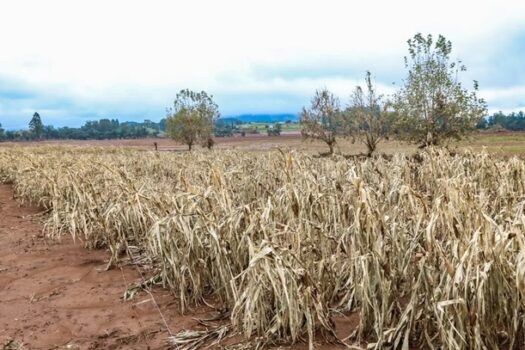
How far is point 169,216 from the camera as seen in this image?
4.73 metres

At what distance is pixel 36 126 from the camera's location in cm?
10794

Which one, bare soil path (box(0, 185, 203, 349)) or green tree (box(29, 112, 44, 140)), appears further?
green tree (box(29, 112, 44, 140))

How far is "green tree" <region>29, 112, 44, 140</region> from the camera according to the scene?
351ft

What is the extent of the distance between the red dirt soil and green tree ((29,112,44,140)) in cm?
11179

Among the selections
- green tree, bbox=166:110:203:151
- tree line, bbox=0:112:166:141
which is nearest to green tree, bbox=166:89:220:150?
green tree, bbox=166:110:203:151

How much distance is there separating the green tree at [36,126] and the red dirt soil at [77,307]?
112 m

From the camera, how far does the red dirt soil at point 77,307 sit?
13.5 ft

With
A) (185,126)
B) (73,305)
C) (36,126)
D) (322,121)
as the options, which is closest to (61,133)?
(36,126)

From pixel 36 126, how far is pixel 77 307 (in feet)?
378

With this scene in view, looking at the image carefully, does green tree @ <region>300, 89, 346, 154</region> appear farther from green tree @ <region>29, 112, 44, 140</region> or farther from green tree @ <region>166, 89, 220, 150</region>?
green tree @ <region>29, 112, 44, 140</region>

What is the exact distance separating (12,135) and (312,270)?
12273 cm

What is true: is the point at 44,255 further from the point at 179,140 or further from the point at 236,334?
the point at 179,140

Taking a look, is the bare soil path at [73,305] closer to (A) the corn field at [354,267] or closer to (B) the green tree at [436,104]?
(A) the corn field at [354,267]

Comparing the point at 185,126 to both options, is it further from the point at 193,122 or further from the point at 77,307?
the point at 77,307
